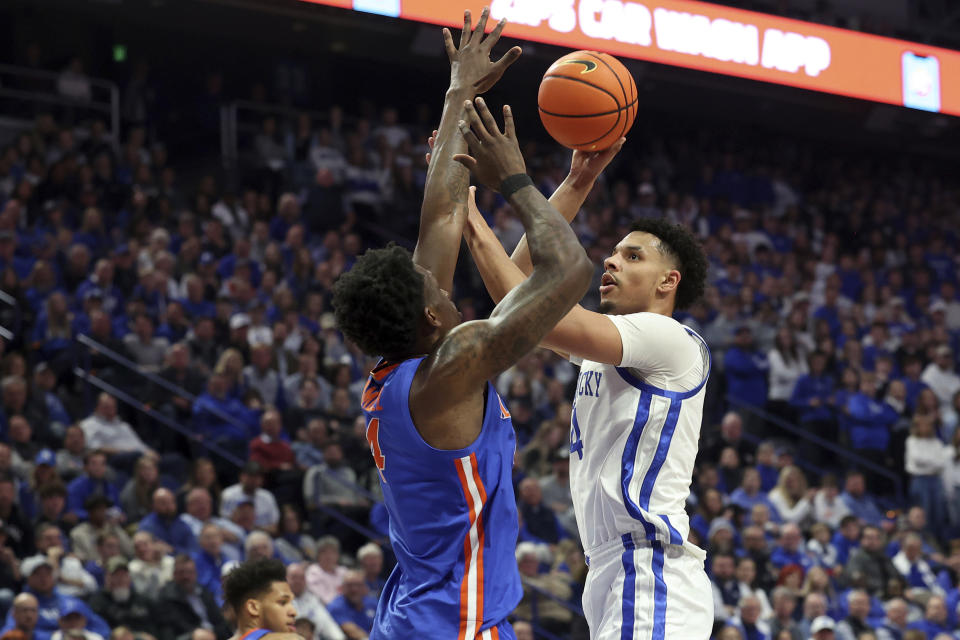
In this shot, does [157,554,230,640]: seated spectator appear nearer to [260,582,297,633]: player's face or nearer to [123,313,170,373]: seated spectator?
[123,313,170,373]: seated spectator

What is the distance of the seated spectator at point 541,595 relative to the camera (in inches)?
355

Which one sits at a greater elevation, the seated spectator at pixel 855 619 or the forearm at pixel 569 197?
the forearm at pixel 569 197

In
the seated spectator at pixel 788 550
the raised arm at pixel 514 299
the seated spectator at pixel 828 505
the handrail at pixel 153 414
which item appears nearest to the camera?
the raised arm at pixel 514 299

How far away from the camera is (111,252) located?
35.6 feet

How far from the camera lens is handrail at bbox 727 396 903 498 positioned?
41.3ft

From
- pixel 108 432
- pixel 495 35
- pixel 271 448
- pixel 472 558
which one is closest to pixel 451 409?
pixel 472 558

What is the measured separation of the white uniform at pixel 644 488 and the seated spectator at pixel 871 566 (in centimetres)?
734

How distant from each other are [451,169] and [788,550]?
308 inches

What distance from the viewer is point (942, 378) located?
1372 centimetres

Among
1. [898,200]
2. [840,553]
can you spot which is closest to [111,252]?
[840,553]

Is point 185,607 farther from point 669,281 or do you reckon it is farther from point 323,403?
point 669,281

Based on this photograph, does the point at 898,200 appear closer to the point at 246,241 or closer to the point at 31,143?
the point at 246,241

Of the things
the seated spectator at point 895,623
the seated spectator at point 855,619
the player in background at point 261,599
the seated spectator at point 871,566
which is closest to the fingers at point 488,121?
the player in background at point 261,599

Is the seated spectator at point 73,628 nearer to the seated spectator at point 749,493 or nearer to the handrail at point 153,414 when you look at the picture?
the handrail at point 153,414
